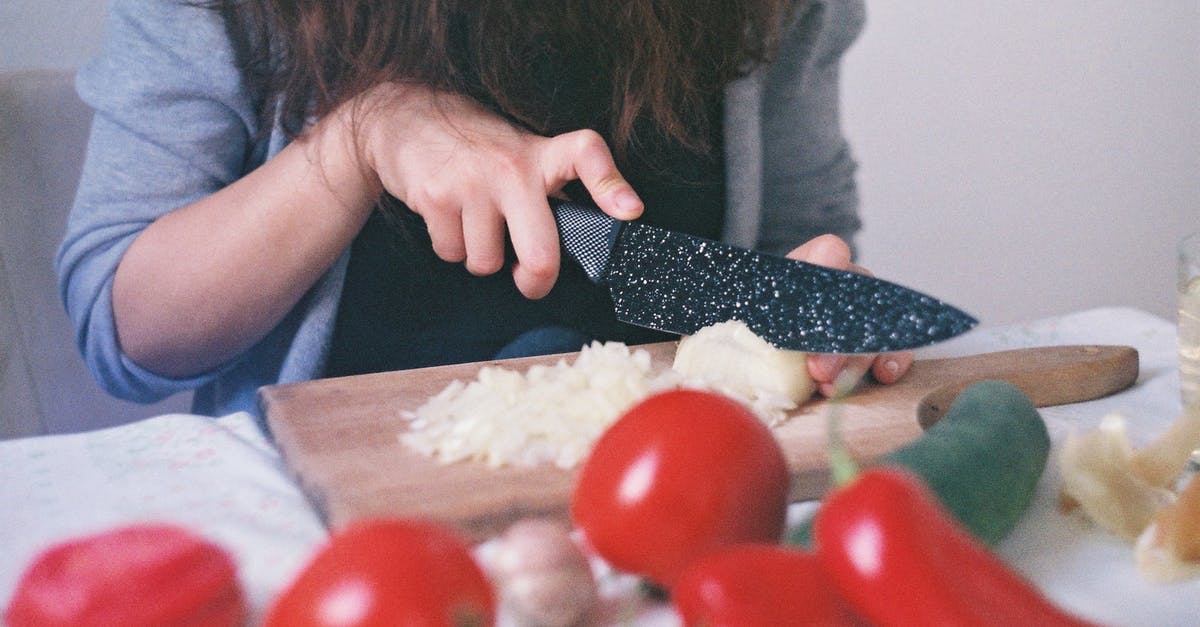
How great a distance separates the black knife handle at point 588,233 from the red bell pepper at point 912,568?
0.56 metres

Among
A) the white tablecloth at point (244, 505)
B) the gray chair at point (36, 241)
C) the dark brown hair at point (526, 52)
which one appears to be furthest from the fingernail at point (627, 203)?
the gray chair at point (36, 241)

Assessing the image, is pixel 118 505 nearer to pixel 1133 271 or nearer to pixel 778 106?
pixel 778 106

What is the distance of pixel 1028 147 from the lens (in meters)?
2.53

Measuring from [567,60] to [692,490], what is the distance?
0.80 meters

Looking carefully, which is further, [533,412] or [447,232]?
[447,232]

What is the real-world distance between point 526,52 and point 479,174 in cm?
26

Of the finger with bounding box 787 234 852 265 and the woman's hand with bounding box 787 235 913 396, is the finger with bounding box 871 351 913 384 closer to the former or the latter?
the woman's hand with bounding box 787 235 913 396

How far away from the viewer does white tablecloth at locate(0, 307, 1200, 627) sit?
595mm

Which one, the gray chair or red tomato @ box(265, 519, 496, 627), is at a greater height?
red tomato @ box(265, 519, 496, 627)

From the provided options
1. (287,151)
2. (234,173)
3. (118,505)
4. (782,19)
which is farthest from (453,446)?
(782,19)

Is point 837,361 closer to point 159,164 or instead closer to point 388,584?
point 388,584

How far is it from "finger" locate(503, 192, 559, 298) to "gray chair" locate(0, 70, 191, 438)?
2.27 ft

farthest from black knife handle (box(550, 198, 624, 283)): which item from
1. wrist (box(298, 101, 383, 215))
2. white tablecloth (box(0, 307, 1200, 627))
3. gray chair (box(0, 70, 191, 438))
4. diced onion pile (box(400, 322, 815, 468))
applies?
gray chair (box(0, 70, 191, 438))

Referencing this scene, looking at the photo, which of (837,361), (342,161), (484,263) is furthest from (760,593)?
(342,161)
